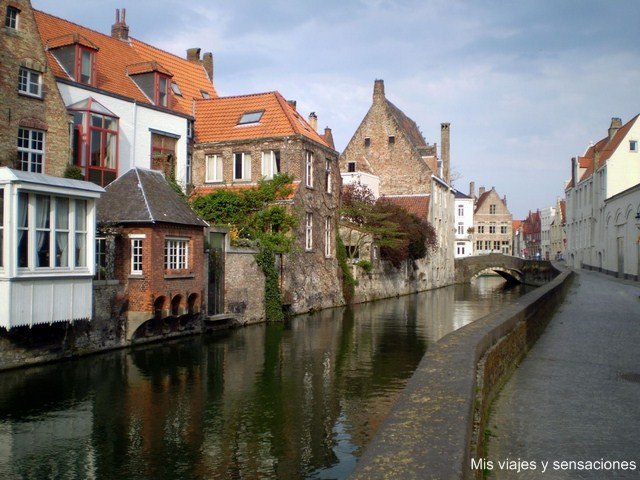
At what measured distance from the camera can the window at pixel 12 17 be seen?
17781 mm

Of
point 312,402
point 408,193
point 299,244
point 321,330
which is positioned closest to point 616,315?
point 321,330

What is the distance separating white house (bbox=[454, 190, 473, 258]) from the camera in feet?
235

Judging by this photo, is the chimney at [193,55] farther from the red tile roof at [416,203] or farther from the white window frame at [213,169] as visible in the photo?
the red tile roof at [416,203]

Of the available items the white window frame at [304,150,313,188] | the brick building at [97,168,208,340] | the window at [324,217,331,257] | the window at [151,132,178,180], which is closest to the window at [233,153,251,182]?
the white window frame at [304,150,313,188]

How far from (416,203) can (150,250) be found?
108 ft

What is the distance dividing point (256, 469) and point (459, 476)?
4.92m

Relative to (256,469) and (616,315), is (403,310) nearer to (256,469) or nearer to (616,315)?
(616,315)

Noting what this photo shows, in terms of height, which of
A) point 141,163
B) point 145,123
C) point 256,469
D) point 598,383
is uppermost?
point 145,123

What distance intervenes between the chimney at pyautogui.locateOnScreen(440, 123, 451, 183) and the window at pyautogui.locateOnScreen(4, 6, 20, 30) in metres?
47.3

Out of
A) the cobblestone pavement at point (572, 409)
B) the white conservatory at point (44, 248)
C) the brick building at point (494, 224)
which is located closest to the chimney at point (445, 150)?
the brick building at point (494, 224)

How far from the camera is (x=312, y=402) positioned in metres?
11.9

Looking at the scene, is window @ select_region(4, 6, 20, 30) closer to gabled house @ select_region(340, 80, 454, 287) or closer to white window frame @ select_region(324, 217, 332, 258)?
white window frame @ select_region(324, 217, 332, 258)

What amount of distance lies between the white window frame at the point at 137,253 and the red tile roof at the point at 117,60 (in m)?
7.06

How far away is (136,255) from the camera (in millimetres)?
18531
